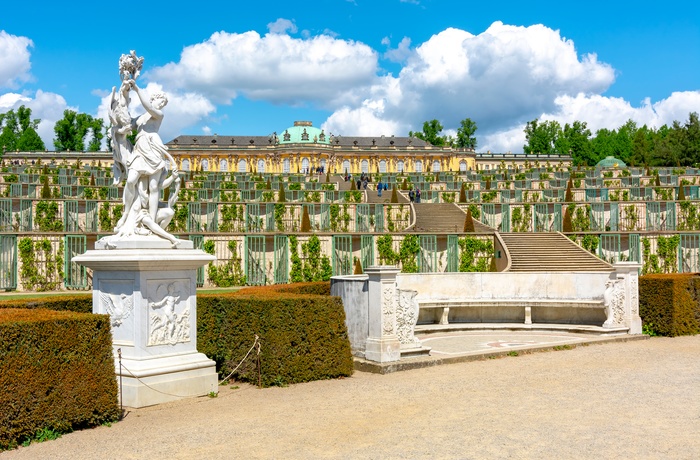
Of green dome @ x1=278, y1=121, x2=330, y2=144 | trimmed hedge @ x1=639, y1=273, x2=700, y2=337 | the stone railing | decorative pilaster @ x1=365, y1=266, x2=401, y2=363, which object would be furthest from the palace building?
decorative pilaster @ x1=365, y1=266, x2=401, y2=363

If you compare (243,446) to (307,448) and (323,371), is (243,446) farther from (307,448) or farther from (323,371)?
(323,371)

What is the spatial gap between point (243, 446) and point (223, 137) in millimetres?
121814

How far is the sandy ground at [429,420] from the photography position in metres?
7.37

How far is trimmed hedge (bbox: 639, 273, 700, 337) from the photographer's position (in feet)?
58.9

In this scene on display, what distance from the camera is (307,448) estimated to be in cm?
746

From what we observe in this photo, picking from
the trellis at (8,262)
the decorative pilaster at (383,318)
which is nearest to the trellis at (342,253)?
the trellis at (8,262)

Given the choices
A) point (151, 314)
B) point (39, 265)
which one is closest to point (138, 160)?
point (151, 314)

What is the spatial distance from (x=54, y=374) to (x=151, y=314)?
5.96ft

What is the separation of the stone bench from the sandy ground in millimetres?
7001

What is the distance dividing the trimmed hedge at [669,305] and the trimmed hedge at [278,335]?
9.67 metres

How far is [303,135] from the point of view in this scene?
118 metres

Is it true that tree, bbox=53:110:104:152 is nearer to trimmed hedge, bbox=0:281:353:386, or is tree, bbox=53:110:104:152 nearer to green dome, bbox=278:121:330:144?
green dome, bbox=278:121:330:144

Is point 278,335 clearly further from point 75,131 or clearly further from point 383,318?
point 75,131

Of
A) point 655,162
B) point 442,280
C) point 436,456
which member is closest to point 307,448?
point 436,456
